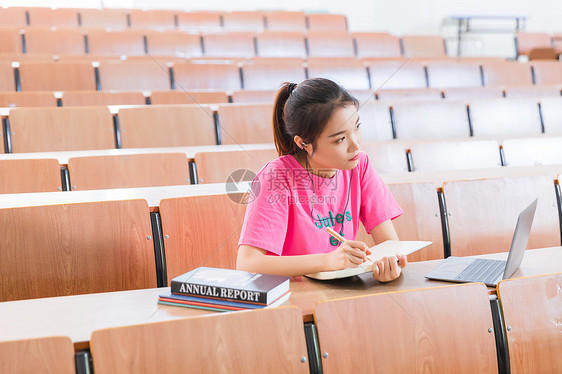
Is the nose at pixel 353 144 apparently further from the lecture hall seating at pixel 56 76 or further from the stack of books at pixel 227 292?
the lecture hall seating at pixel 56 76

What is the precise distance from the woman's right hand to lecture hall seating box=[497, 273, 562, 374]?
174mm

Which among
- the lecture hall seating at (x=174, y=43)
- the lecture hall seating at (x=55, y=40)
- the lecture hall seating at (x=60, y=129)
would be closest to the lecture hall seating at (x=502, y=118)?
the lecture hall seating at (x=60, y=129)

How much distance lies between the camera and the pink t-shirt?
80 cm

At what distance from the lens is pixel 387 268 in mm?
738

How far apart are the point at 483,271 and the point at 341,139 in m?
0.27

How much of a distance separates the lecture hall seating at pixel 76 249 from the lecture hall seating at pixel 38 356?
42 centimetres

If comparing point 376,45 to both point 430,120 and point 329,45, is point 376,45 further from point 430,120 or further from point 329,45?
point 430,120

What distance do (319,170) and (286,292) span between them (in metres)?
0.23

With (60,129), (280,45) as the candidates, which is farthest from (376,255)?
(280,45)

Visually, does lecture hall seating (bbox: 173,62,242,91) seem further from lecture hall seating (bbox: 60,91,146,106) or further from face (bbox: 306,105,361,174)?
face (bbox: 306,105,361,174)

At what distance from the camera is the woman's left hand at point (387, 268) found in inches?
29.0

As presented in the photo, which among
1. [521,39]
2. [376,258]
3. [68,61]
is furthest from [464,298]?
[521,39]

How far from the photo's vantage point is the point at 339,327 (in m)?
0.64

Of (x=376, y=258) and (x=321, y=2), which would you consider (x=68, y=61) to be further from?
(x=321, y=2)
